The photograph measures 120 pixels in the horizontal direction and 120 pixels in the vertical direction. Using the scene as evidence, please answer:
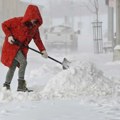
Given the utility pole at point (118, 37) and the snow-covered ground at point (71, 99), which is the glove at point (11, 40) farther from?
the utility pole at point (118, 37)

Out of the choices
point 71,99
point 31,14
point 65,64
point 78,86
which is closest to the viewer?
point 71,99

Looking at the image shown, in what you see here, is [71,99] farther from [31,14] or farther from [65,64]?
[31,14]

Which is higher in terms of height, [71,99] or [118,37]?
[118,37]

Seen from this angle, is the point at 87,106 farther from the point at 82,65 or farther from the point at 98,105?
the point at 82,65

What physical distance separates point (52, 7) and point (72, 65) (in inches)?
1926

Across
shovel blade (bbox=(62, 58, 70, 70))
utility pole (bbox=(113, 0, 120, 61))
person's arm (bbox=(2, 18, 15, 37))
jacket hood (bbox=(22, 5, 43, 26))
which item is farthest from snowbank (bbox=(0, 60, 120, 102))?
utility pole (bbox=(113, 0, 120, 61))

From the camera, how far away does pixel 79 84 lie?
29.2ft

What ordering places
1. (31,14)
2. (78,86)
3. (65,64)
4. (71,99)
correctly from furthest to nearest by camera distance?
(65,64), (78,86), (31,14), (71,99)

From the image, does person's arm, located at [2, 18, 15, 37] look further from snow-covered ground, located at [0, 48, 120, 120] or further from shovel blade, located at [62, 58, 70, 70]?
shovel blade, located at [62, 58, 70, 70]

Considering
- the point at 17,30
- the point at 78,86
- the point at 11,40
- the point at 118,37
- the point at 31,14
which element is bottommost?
the point at 78,86

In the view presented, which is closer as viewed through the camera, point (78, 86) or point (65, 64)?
point (78, 86)

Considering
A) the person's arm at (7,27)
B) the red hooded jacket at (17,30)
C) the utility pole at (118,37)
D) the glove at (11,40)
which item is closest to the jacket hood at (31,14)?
the red hooded jacket at (17,30)

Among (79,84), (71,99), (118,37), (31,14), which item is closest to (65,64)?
(79,84)

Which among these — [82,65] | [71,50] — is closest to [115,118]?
[82,65]
